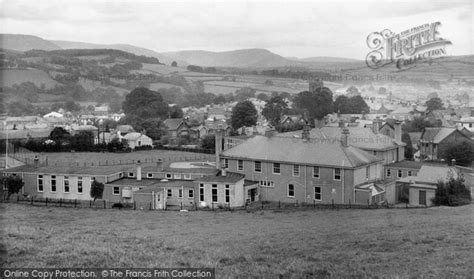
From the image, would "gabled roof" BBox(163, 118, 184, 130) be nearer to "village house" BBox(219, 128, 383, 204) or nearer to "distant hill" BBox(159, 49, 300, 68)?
"distant hill" BBox(159, 49, 300, 68)

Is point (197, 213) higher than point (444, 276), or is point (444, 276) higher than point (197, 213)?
point (444, 276)

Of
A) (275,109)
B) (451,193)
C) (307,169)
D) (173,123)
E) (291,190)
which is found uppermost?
(275,109)

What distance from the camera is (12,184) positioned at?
46250 millimetres

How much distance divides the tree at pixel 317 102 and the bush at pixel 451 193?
65008 mm

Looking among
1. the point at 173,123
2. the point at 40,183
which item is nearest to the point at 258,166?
the point at 40,183

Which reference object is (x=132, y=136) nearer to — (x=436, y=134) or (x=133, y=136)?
(x=133, y=136)

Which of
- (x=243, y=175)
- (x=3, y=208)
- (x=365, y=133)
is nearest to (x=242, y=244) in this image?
(x=3, y=208)

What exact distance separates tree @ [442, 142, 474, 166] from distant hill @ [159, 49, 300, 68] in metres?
52.8

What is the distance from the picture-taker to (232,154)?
48.5 m

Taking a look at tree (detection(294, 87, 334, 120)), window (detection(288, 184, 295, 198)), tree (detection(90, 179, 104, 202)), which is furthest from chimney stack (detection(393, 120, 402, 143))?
tree (detection(294, 87, 334, 120))

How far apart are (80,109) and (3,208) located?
97792 mm

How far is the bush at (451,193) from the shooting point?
3875 cm

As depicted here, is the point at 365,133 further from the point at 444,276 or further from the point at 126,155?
the point at 444,276

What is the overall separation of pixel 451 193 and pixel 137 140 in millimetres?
55060
